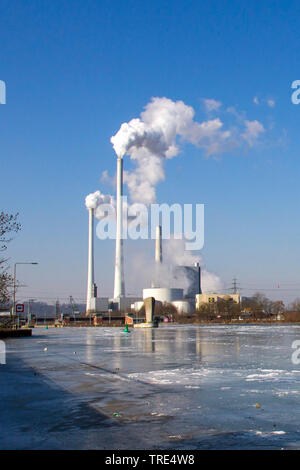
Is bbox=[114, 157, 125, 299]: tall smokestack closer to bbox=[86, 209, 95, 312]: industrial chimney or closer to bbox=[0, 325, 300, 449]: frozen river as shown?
bbox=[86, 209, 95, 312]: industrial chimney

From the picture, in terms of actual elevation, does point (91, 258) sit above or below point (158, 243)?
below

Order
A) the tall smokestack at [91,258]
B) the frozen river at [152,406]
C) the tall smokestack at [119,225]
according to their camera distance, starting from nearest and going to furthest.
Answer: the frozen river at [152,406], the tall smokestack at [119,225], the tall smokestack at [91,258]

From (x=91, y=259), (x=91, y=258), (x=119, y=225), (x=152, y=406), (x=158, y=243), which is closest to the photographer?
(x=152, y=406)

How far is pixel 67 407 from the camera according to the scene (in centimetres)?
1136

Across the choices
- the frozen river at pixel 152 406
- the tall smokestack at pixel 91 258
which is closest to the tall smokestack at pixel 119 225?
the tall smokestack at pixel 91 258

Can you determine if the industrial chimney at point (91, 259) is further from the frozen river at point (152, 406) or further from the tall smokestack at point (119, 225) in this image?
the frozen river at point (152, 406)

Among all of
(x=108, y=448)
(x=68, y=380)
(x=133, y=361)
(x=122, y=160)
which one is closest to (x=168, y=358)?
(x=133, y=361)

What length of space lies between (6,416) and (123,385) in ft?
15.6

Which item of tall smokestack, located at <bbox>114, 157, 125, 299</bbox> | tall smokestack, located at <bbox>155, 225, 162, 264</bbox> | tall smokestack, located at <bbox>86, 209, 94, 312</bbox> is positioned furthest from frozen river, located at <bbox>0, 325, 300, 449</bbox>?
tall smokestack, located at <bbox>86, 209, 94, 312</bbox>

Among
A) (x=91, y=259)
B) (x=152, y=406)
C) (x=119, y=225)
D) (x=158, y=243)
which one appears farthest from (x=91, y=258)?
(x=152, y=406)

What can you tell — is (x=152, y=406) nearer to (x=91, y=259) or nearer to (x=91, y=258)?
(x=91, y=258)

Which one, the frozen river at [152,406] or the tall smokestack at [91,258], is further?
the tall smokestack at [91,258]

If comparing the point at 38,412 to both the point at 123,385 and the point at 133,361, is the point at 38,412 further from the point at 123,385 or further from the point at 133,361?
the point at 133,361

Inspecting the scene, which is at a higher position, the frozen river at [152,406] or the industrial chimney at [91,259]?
the industrial chimney at [91,259]
